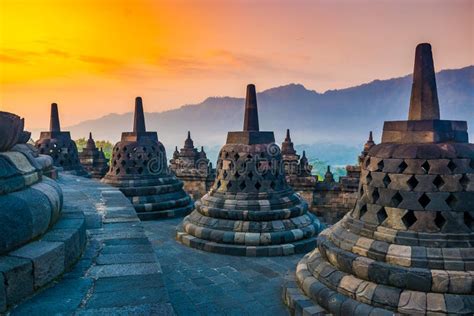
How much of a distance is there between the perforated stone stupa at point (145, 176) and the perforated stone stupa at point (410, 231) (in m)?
7.20

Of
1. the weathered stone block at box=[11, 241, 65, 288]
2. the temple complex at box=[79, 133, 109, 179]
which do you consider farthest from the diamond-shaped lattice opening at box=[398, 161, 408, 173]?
the temple complex at box=[79, 133, 109, 179]

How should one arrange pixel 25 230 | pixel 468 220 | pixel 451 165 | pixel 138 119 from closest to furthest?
1. pixel 25 230
2. pixel 468 220
3. pixel 451 165
4. pixel 138 119

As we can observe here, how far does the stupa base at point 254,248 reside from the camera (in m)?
7.80

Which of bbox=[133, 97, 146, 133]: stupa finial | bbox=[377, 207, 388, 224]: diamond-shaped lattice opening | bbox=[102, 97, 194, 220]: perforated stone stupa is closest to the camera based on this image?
bbox=[377, 207, 388, 224]: diamond-shaped lattice opening

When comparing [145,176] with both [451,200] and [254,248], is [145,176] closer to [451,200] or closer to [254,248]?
[254,248]

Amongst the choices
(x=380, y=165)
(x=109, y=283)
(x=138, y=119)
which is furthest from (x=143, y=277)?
(x=138, y=119)

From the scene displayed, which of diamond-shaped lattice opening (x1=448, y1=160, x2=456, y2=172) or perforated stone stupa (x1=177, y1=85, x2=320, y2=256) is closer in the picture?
diamond-shaped lattice opening (x1=448, y1=160, x2=456, y2=172)

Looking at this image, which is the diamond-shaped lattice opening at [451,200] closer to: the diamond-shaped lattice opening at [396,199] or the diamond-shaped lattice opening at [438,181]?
the diamond-shaped lattice opening at [438,181]

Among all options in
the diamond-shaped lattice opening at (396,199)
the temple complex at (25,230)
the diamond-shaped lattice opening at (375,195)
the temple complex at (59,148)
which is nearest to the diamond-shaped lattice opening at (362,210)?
the diamond-shaped lattice opening at (375,195)

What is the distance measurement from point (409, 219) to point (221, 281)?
3.27 metres

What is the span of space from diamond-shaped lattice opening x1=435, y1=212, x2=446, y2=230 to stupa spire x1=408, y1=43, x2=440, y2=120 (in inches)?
50.4

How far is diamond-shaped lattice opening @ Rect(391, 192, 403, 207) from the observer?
4.71 meters

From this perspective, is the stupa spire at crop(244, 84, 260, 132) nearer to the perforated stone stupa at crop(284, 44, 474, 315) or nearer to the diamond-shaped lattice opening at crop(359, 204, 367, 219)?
the perforated stone stupa at crop(284, 44, 474, 315)

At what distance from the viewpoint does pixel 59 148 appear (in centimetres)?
1473
